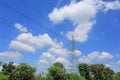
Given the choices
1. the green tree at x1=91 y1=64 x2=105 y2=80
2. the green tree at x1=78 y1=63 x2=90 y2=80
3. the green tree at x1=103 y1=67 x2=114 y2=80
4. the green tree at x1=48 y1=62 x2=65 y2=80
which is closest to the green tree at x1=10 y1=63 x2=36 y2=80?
the green tree at x1=48 y1=62 x2=65 y2=80

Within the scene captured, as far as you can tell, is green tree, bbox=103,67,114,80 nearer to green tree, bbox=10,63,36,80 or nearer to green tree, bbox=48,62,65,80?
green tree, bbox=48,62,65,80

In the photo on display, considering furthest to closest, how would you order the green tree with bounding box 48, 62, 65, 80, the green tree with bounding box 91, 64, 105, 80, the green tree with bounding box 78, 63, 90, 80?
the green tree with bounding box 91, 64, 105, 80 < the green tree with bounding box 78, 63, 90, 80 < the green tree with bounding box 48, 62, 65, 80

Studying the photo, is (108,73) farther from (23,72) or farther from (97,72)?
(23,72)

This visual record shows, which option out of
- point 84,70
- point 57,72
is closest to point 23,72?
point 57,72

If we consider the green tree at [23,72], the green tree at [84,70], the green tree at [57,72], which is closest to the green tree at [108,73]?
the green tree at [84,70]

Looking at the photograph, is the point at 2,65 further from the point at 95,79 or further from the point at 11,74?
the point at 95,79

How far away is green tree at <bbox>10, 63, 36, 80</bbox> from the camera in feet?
244

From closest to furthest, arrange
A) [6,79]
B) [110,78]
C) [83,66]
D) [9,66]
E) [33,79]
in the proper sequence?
[6,79] → [33,79] → [9,66] → [83,66] → [110,78]

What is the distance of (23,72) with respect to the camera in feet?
244

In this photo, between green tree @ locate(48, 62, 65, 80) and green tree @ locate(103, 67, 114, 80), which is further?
green tree @ locate(103, 67, 114, 80)

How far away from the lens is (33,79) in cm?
7762

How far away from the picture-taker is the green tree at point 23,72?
74312 millimetres

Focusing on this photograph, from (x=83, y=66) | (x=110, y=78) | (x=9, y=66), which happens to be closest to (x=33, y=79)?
(x=9, y=66)

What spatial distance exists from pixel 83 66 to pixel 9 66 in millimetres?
26239
